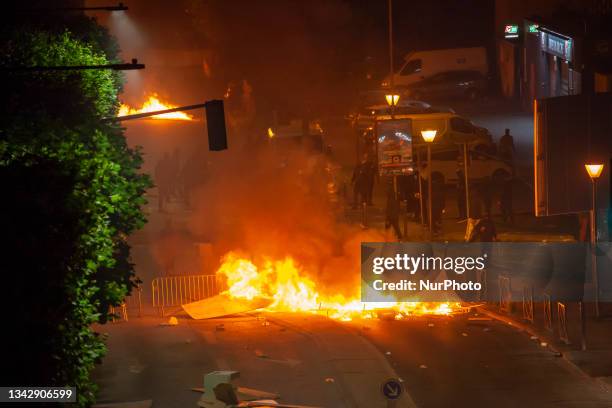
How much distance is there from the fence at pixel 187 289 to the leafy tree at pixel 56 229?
834 centimetres

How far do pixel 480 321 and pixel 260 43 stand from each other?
22170mm

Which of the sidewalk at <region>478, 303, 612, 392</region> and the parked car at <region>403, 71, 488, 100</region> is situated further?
the parked car at <region>403, 71, 488, 100</region>

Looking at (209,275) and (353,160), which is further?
(353,160)

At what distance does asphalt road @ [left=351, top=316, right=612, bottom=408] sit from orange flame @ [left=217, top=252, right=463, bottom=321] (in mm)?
550

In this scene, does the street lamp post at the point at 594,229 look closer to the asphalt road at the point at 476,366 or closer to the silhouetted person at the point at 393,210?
the asphalt road at the point at 476,366

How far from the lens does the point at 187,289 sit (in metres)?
21.6

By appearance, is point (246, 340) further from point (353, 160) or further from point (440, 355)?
point (353, 160)

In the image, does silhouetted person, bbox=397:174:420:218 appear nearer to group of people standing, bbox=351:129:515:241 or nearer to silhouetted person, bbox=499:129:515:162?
group of people standing, bbox=351:129:515:241

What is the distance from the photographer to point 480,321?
60.7 feet

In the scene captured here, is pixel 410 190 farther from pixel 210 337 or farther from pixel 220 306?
pixel 210 337

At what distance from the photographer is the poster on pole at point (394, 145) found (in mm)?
23844

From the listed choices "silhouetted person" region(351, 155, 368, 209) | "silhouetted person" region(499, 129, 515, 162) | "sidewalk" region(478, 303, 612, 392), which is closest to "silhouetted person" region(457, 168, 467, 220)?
"silhouetted person" region(351, 155, 368, 209)

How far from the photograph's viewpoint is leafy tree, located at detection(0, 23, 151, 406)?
8.16 meters

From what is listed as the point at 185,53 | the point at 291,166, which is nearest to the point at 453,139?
the point at 291,166
